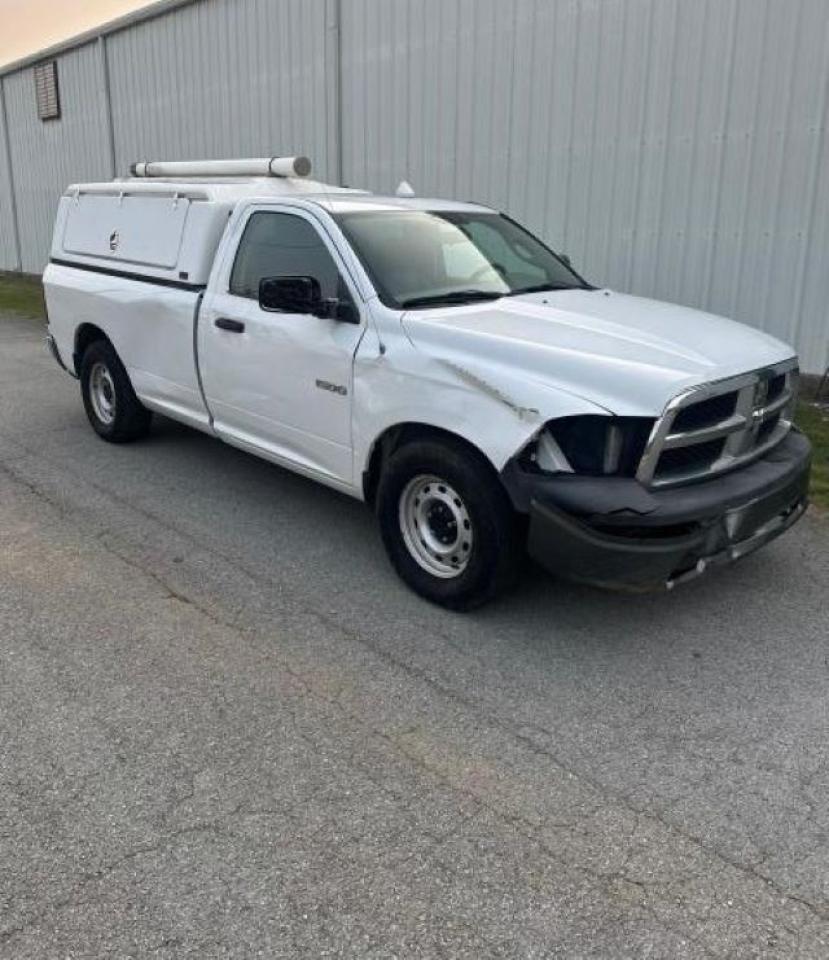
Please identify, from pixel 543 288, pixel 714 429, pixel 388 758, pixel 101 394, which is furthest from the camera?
pixel 101 394

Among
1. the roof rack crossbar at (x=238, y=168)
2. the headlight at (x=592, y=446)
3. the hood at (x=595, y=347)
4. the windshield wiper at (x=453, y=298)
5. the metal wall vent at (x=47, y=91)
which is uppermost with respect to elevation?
the metal wall vent at (x=47, y=91)

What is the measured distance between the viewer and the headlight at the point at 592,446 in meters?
3.63

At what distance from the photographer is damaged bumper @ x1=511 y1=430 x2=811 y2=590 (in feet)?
11.8

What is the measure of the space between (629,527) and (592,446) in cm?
37

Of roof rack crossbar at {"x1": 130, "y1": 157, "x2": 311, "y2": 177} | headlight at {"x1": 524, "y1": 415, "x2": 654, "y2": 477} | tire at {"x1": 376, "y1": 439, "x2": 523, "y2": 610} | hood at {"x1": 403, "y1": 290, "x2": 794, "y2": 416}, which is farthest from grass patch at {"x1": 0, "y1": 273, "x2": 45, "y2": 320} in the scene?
headlight at {"x1": 524, "y1": 415, "x2": 654, "y2": 477}

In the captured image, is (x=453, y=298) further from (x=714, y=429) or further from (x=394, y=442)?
(x=714, y=429)

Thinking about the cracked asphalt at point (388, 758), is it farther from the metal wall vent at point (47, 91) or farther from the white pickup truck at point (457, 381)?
the metal wall vent at point (47, 91)

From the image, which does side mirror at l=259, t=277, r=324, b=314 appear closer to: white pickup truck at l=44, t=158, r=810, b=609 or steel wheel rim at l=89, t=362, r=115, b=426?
white pickup truck at l=44, t=158, r=810, b=609

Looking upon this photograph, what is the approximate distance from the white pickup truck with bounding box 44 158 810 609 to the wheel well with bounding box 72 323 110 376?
0.72 m

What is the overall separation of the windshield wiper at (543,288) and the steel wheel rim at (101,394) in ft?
11.6

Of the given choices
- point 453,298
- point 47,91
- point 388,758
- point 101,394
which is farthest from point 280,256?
point 47,91

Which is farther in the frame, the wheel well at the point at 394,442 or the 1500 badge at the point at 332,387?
the 1500 badge at the point at 332,387

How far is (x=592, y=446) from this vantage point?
3.69 meters

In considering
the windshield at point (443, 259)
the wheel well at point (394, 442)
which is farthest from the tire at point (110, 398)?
the wheel well at point (394, 442)
